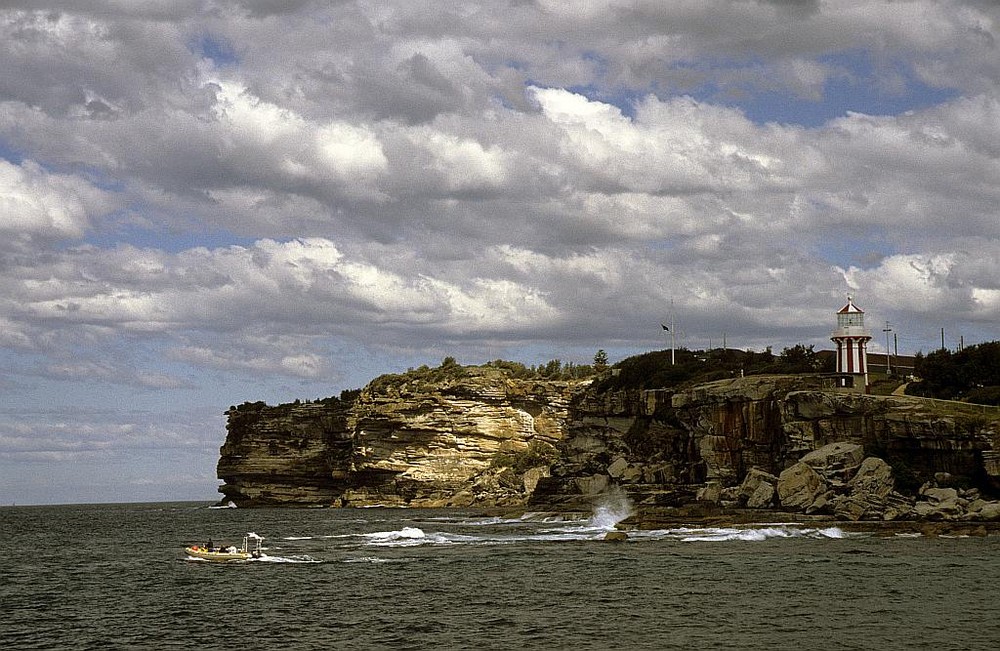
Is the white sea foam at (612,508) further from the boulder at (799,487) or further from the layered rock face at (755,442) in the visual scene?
the boulder at (799,487)

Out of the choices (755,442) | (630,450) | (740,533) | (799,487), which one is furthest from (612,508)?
(740,533)

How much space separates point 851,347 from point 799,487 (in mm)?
22450

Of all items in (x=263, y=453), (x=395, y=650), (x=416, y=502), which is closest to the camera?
(x=395, y=650)

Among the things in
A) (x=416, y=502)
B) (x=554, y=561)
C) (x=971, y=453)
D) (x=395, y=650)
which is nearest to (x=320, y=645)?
(x=395, y=650)

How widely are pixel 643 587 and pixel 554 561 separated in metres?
12.3

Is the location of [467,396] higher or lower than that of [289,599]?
higher

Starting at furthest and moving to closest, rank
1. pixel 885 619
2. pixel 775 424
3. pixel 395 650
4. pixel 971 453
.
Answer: pixel 775 424 < pixel 971 453 < pixel 885 619 < pixel 395 650

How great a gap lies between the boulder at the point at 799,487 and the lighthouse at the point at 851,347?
17.6m

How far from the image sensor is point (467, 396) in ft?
488

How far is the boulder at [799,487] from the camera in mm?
82312

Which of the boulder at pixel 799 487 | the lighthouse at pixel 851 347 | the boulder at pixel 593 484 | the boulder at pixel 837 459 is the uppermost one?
the lighthouse at pixel 851 347

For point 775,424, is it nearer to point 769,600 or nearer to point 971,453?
point 971,453

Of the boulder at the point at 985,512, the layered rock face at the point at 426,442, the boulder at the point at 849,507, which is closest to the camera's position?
the boulder at the point at 985,512

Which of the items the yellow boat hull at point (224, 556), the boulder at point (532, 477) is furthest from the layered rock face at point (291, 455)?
the yellow boat hull at point (224, 556)
